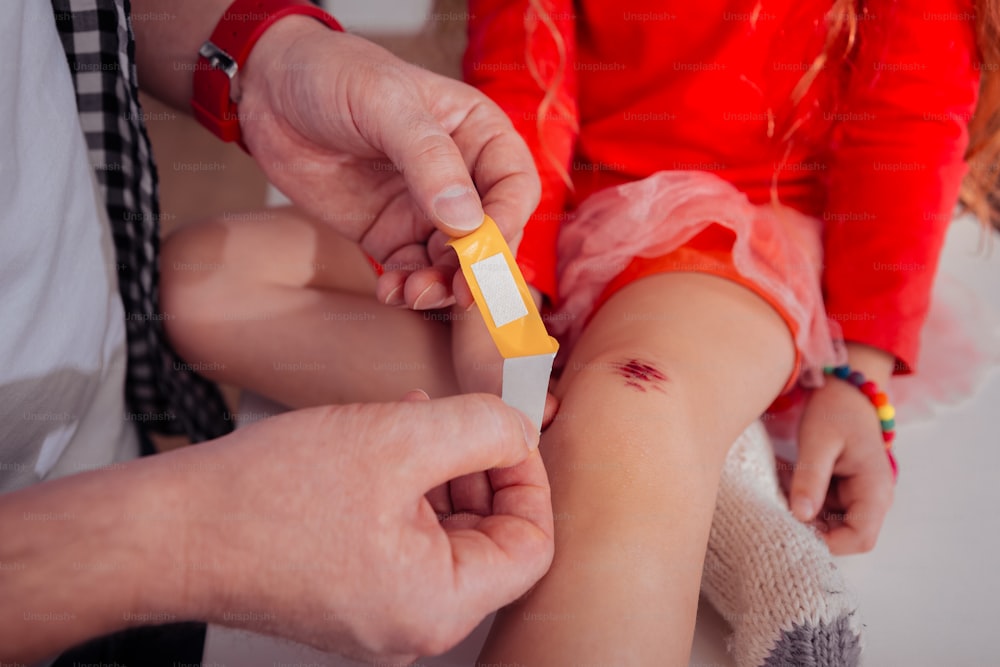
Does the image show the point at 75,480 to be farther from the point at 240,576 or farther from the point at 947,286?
the point at 947,286

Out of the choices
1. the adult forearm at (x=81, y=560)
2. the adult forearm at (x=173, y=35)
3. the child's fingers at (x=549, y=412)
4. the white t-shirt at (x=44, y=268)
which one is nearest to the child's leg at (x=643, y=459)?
the child's fingers at (x=549, y=412)

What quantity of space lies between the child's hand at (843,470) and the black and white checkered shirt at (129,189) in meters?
0.74

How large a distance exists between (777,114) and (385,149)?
20.6 inches

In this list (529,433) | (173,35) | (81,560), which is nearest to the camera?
(81,560)

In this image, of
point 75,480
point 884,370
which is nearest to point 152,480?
point 75,480

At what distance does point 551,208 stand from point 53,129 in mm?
520

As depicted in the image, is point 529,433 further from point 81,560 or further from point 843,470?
point 843,470

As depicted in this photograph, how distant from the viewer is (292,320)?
2.73 feet

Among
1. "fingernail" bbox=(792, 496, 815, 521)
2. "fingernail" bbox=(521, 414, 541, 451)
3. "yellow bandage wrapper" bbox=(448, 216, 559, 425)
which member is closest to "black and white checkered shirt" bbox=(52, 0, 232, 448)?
"yellow bandage wrapper" bbox=(448, 216, 559, 425)

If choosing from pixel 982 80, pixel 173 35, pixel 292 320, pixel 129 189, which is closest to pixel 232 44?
pixel 173 35

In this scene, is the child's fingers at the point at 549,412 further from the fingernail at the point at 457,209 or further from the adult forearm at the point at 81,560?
the adult forearm at the point at 81,560

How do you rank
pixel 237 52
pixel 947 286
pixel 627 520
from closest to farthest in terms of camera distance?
pixel 627 520 → pixel 237 52 → pixel 947 286

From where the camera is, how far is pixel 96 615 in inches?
15.8

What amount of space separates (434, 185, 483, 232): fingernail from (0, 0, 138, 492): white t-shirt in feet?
1.11
